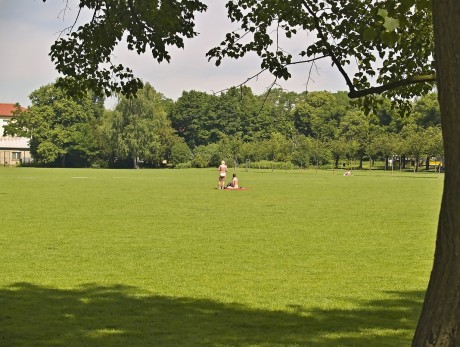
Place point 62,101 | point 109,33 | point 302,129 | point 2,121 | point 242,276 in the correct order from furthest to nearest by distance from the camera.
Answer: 1. point 2,121
2. point 302,129
3. point 62,101
4. point 242,276
5. point 109,33

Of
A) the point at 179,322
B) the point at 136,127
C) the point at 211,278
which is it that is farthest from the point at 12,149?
the point at 179,322

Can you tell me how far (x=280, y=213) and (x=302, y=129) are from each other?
121 metres

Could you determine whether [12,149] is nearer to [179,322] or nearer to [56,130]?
[56,130]

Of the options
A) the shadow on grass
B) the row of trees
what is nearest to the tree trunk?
the shadow on grass

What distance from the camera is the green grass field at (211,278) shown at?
30.3ft

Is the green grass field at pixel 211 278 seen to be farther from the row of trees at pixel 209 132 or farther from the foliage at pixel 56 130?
the foliage at pixel 56 130

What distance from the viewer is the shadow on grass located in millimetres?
8766

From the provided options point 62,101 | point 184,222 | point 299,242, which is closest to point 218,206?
point 184,222

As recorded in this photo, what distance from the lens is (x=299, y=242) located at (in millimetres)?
18797

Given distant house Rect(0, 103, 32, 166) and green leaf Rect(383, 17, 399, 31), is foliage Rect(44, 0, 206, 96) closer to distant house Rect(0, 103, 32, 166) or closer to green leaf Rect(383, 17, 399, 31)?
green leaf Rect(383, 17, 399, 31)

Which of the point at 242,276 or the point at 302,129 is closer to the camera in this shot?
the point at 242,276

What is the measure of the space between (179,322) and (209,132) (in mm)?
134926

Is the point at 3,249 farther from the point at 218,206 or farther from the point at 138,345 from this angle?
the point at 218,206

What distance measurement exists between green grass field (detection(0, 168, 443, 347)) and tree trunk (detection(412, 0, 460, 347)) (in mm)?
3906
